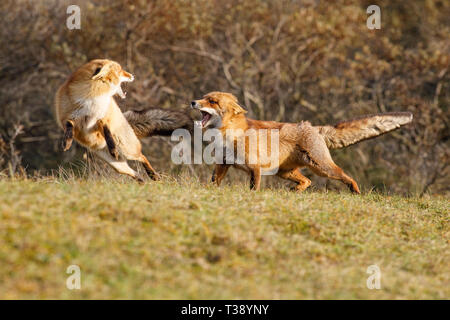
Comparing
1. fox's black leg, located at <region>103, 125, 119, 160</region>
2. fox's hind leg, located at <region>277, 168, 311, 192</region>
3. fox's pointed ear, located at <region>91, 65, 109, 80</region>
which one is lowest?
fox's hind leg, located at <region>277, 168, 311, 192</region>

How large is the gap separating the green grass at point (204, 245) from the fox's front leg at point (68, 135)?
978 mm

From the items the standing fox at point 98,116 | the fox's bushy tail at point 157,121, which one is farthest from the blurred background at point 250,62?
the standing fox at point 98,116

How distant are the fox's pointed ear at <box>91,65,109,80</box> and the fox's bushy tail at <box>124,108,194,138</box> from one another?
4.89 ft

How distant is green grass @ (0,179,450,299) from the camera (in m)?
4.56

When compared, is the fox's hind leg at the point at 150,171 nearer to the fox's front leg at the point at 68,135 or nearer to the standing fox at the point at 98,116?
the standing fox at the point at 98,116

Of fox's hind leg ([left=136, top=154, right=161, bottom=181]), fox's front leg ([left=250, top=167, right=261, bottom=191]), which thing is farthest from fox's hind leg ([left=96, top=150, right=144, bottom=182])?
fox's front leg ([left=250, top=167, right=261, bottom=191])

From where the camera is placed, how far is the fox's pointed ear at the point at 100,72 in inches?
335

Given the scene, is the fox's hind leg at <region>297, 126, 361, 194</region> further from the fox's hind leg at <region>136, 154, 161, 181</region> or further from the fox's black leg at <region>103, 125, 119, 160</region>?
the fox's black leg at <region>103, 125, 119, 160</region>

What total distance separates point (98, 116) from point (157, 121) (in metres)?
1.57
